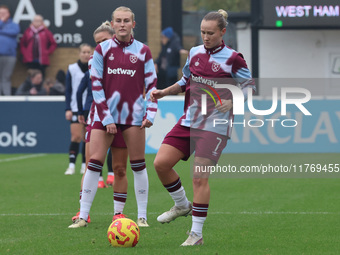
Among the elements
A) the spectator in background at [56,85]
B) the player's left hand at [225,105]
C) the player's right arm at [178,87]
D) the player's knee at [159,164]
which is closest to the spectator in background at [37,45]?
the spectator in background at [56,85]

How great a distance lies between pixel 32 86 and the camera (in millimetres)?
20375

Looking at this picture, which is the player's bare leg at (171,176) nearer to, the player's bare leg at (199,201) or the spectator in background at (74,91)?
the player's bare leg at (199,201)

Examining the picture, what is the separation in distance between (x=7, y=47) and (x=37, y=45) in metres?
0.89

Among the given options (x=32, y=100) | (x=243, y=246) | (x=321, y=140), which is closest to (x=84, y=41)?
(x=32, y=100)

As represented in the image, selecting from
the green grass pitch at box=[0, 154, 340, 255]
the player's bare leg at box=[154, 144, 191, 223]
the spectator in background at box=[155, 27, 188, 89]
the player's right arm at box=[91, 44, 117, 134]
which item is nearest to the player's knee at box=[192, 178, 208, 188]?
the player's bare leg at box=[154, 144, 191, 223]

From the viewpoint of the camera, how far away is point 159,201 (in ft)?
33.2

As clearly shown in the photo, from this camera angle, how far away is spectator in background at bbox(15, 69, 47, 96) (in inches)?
796

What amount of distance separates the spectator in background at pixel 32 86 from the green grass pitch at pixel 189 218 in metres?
6.45

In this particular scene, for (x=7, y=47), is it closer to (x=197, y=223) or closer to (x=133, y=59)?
(x=133, y=59)

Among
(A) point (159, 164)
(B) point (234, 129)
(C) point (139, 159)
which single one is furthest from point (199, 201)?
(B) point (234, 129)

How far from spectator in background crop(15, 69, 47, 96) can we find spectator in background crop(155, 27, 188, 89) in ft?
9.64

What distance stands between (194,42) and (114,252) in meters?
15.4

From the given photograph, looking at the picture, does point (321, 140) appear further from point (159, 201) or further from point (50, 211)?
point (50, 211)

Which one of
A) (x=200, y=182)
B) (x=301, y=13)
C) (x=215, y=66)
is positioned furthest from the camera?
(x=301, y=13)
